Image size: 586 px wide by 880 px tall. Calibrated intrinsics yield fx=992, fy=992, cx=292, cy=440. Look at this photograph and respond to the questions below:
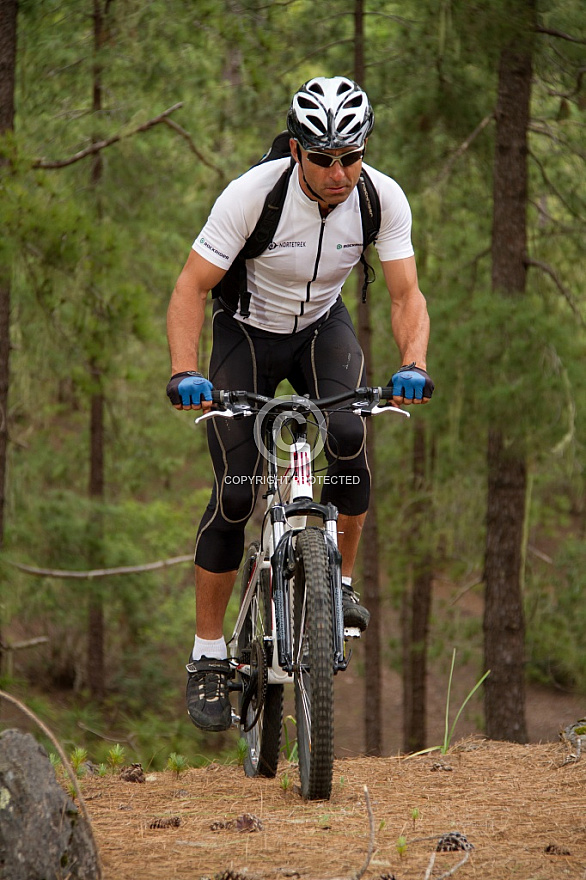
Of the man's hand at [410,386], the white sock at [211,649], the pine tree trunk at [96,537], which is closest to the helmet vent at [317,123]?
the man's hand at [410,386]

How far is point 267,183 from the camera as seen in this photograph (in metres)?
3.82

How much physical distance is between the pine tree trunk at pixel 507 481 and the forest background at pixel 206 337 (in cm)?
3

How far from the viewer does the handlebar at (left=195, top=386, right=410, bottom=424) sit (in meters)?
3.54

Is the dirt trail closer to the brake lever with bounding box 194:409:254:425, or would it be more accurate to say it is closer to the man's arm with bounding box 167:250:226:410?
the brake lever with bounding box 194:409:254:425

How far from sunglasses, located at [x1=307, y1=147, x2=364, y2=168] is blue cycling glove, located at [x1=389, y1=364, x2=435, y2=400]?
0.81 m

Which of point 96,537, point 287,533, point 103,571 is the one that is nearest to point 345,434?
point 287,533

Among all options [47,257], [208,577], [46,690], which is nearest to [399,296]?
[208,577]

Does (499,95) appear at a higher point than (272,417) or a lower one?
higher

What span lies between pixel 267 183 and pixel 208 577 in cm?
165

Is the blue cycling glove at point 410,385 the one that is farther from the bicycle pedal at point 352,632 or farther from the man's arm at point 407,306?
the bicycle pedal at point 352,632

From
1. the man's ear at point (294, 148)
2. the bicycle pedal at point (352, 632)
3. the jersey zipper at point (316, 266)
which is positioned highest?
the man's ear at point (294, 148)

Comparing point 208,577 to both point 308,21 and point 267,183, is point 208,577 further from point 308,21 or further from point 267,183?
point 308,21

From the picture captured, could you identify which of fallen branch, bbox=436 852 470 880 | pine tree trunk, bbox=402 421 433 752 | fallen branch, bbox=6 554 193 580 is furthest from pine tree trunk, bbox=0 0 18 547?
pine tree trunk, bbox=402 421 433 752

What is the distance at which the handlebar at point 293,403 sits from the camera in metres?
3.54
